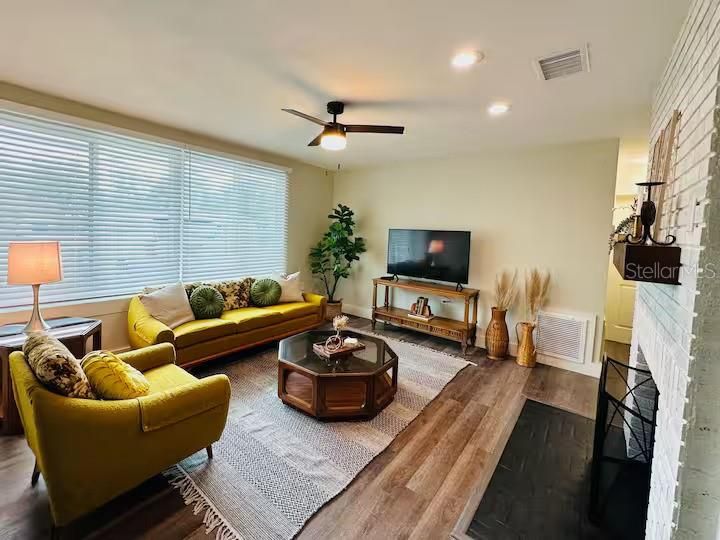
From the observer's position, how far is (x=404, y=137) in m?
3.69

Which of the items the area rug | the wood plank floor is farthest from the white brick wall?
the area rug

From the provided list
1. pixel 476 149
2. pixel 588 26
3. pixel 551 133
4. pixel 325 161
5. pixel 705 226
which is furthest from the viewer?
pixel 325 161

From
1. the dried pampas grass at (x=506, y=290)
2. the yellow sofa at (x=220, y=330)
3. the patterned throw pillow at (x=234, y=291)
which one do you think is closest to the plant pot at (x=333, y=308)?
the yellow sofa at (x=220, y=330)

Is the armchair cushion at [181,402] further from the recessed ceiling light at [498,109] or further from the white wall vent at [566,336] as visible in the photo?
the white wall vent at [566,336]

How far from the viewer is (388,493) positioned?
6.16 feet

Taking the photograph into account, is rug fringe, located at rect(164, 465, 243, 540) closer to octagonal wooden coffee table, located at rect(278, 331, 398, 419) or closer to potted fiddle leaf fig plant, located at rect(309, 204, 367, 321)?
octagonal wooden coffee table, located at rect(278, 331, 398, 419)

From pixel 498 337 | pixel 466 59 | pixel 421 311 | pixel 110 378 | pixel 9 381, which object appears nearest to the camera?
pixel 110 378

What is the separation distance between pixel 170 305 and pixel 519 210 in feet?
13.2

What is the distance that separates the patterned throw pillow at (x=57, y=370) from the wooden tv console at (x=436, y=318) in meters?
3.48

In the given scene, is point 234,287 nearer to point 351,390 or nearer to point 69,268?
point 69,268

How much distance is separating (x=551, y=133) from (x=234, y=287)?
154 inches

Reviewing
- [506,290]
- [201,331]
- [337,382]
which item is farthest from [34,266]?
[506,290]

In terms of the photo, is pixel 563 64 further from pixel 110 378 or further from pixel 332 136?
pixel 110 378

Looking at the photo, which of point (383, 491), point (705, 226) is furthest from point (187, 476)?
point (705, 226)
